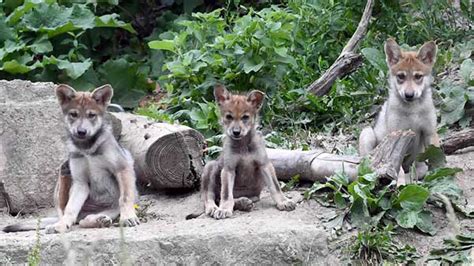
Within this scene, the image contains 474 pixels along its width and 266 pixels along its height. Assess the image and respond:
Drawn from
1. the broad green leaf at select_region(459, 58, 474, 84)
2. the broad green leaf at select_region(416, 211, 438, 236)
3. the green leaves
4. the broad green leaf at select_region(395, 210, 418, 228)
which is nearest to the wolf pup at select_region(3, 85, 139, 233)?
the broad green leaf at select_region(395, 210, 418, 228)

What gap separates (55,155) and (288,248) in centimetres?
307

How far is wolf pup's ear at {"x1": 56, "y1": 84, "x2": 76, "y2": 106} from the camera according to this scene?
330 inches

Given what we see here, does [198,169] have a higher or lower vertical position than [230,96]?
lower

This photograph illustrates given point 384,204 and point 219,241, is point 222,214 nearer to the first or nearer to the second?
point 219,241

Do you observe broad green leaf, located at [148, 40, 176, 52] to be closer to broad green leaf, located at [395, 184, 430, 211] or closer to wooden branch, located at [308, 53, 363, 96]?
wooden branch, located at [308, 53, 363, 96]

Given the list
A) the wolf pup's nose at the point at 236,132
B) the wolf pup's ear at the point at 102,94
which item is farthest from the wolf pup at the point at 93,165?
the wolf pup's nose at the point at 236,132

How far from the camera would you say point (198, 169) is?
374 inches

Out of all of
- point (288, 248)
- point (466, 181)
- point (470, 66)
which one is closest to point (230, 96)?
point (288, 248)

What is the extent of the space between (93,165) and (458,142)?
3.74m

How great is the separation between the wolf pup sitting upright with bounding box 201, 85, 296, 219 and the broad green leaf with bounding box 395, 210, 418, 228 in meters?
0.96

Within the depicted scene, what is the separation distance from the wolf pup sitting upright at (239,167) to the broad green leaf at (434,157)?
4.29 feet

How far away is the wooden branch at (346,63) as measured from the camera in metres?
11.0

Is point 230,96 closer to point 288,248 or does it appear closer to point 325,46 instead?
point 288,248

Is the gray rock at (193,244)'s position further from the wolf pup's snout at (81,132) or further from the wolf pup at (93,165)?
the wolf pup's snout at (81,132)
